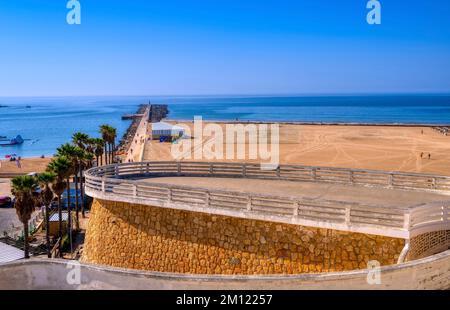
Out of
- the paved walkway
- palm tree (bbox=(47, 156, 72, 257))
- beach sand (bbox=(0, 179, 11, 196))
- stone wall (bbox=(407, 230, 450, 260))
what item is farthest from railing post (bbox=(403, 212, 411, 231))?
beach sand (bbox=(0, 179, 11, 196))

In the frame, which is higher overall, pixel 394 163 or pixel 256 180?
pixel 256 180

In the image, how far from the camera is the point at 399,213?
950 cm

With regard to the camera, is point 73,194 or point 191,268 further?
point 73,194

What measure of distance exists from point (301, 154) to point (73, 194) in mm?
27519

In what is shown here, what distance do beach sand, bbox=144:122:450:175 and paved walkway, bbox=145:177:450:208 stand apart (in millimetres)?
27399

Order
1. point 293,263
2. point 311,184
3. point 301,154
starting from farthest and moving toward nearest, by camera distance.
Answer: point 301,154, point 311,184, point 293,263

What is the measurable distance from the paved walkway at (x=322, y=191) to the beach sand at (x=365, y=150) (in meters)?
27.4

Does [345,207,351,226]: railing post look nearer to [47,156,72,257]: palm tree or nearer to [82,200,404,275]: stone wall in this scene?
[82,200,404,275]: stone wall

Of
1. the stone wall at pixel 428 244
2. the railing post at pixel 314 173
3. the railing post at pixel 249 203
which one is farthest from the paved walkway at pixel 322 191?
the railing post at pixel 249 203

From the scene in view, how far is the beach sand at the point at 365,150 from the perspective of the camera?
42875 millimetres

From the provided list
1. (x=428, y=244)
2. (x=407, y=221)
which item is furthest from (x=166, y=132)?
(x=407, y=221)

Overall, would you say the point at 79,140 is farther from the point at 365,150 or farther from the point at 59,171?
the point at 365,150
